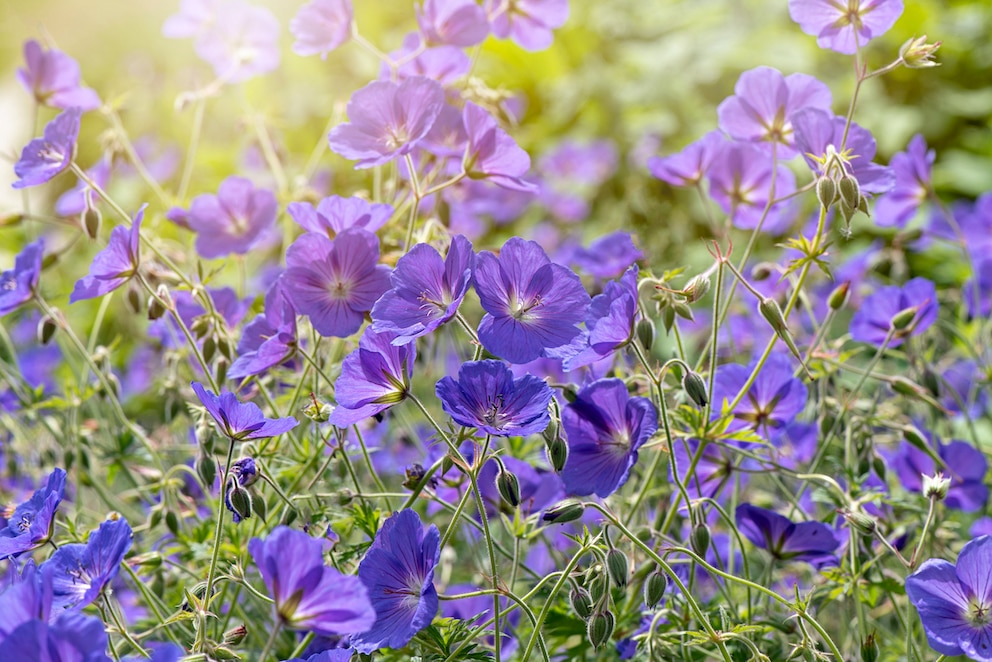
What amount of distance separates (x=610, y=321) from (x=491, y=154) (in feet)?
1.14

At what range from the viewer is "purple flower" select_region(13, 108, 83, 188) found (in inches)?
52.4

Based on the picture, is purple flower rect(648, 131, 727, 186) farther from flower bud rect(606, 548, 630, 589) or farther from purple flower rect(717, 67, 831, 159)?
flower bud rect(606, 548, 630, 589)

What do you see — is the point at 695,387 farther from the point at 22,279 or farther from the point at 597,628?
the point at 22,279

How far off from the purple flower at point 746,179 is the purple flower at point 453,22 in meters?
0.44

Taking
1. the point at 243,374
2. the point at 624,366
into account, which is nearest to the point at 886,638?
the point at 624,366

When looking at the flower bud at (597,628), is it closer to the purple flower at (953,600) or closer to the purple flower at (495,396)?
the purple flower at (495,396)

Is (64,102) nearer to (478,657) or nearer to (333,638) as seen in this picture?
(333,638)

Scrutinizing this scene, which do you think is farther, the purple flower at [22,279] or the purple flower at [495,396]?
the purple flower at [22,279]

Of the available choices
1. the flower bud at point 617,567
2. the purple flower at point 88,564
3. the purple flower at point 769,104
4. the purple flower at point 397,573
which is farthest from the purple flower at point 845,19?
the purple flower at point 88,564

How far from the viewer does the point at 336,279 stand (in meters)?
1.18

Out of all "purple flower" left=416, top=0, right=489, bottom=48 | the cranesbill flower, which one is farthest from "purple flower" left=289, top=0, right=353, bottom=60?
the cranesbill flower

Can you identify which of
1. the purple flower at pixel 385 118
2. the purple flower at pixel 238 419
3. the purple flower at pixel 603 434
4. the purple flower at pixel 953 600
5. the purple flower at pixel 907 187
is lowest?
the purple flower at pixel 907 187

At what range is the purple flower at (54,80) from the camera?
5.48ft

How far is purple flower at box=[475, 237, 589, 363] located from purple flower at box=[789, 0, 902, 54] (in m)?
0.54
